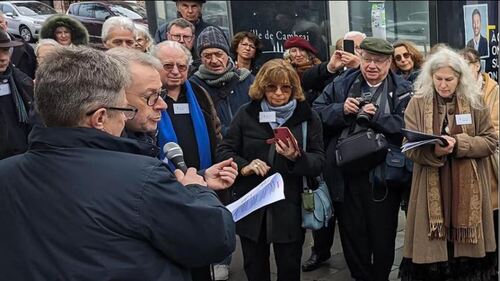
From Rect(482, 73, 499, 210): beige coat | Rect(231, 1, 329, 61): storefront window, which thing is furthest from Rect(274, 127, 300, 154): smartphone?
Rect(231, 1, 329, 61): storefront window

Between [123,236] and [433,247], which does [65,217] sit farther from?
[433,247]

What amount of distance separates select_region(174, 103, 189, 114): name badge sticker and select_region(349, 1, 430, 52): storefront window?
6.10m

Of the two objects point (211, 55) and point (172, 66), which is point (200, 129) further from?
point (211, 55)

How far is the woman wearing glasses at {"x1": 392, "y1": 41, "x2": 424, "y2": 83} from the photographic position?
517 cm

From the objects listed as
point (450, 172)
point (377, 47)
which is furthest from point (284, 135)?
point (450, 172)

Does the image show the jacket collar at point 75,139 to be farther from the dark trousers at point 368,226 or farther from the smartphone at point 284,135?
the dark trousers at point 368,226

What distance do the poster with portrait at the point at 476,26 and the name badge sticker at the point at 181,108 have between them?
13.2 feet

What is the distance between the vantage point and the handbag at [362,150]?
12.9ft

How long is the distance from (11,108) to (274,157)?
1.83m

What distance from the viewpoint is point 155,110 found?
2.41m

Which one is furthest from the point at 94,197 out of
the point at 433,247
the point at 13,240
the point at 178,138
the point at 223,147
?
the point at 433,247

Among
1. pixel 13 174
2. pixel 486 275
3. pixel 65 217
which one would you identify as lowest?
pixel 486 275

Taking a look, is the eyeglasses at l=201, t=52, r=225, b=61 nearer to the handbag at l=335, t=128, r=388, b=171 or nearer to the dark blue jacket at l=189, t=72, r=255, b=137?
the dark blue jacket at l=189, t=72, r=255, b=137

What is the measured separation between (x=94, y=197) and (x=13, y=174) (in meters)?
0.29
